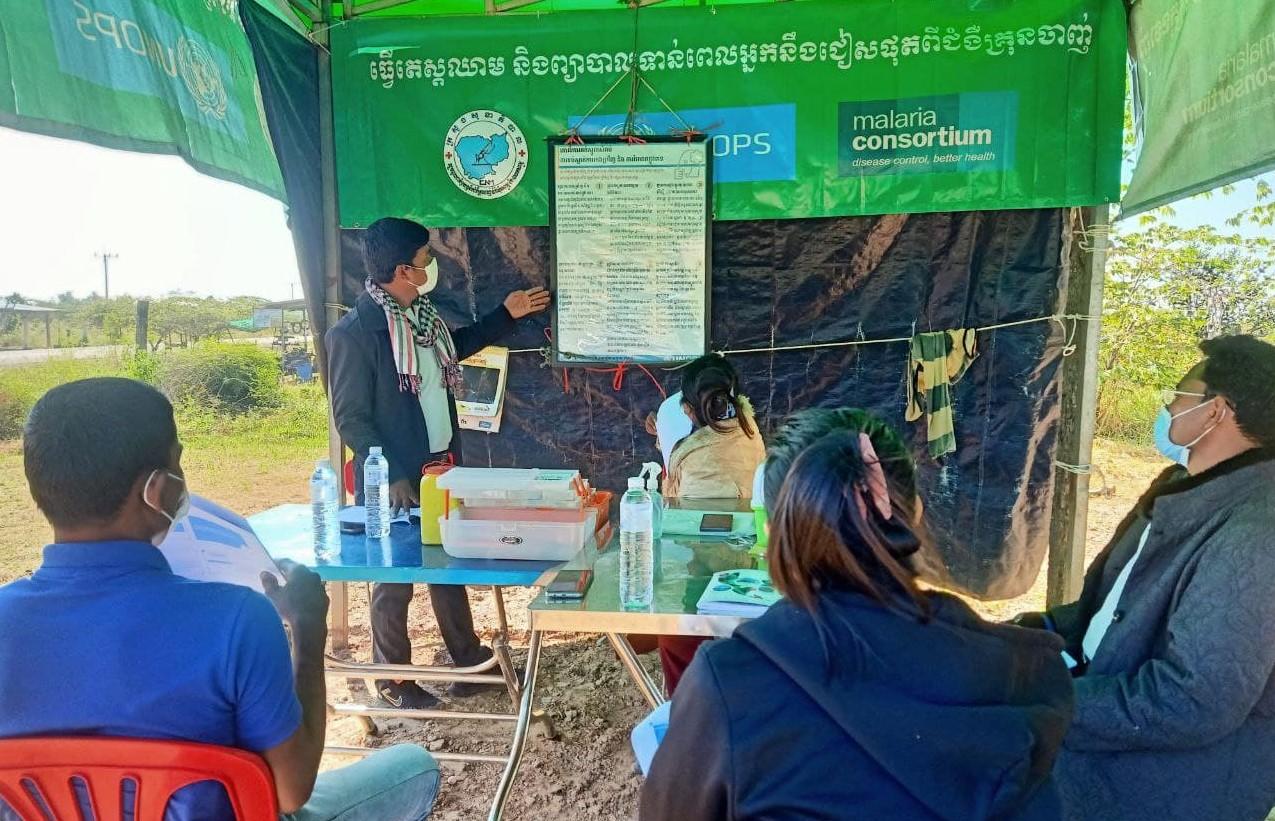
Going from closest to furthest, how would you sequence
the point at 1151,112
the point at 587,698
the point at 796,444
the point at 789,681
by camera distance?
the point at 789,681 < the point at 796,444 < the point at 1151,112 < the point at 587,698

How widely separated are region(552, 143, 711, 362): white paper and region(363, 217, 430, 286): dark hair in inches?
26.3

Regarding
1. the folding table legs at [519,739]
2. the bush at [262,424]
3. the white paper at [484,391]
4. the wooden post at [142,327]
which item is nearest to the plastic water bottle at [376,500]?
the folding table legs at [519,739]

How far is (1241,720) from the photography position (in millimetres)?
1466

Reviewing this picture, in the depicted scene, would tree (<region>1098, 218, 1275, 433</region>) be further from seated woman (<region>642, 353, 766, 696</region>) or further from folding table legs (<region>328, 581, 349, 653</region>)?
folding table legs (<region>328, 581, 349, 653</region>)

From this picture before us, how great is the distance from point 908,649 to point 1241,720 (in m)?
0.97

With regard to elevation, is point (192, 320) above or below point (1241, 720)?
above

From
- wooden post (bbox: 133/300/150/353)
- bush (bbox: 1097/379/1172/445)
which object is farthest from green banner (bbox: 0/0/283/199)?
wooden post (bbox: 133/300/150/353)

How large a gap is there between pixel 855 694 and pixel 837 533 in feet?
0.62

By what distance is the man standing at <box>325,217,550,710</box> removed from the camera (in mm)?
2994

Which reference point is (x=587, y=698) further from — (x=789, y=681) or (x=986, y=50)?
(x=986, y=50)

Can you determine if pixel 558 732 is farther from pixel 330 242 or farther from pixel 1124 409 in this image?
pixel 1124 409

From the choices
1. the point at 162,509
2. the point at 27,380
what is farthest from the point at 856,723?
the point at 27,380

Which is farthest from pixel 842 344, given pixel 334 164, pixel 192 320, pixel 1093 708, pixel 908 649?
pixel 192 320

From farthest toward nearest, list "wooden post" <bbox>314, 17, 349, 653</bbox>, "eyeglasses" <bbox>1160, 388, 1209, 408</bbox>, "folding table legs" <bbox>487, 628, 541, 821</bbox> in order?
1. "wooden post" <bbox>314, 17, 349, 653</bbox>
2. "folding table legs" <bbox>487, 628, 541, 821</bbox>
3. "eyeglasses" <bbox>1160, 388, 1209, 408</bbox>
